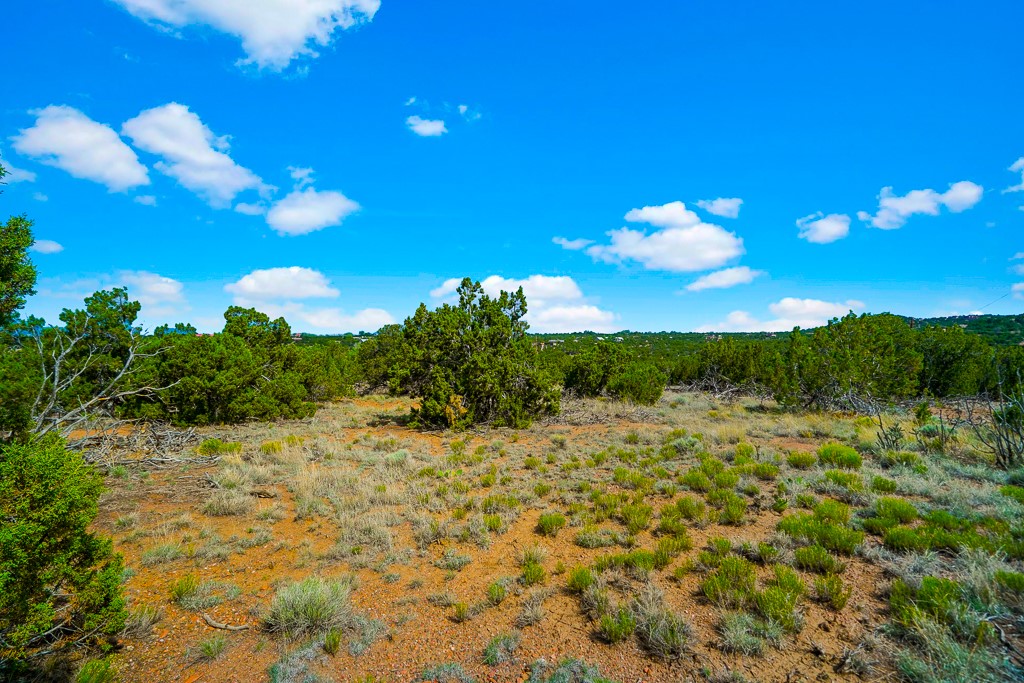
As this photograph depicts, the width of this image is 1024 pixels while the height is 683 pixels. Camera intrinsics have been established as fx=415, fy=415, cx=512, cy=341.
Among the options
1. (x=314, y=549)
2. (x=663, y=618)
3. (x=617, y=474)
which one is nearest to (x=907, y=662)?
(x=663, y=618)

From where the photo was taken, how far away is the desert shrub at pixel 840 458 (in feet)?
32.3

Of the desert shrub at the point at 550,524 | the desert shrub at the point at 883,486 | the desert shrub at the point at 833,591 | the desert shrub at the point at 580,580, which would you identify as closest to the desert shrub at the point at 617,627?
the desert shrub at the point at 580,580

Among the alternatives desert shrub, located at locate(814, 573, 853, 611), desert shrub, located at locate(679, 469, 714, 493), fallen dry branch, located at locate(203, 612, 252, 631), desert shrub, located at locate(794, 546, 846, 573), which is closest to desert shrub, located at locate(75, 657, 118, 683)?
fallen dry branch, located at locate(203, 612, 252, 631)

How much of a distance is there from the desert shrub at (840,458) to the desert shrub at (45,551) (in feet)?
43.7

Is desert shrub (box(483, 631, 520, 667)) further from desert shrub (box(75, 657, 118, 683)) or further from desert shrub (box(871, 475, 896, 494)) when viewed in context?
desert shrub (box(871, 475, 896, 494))

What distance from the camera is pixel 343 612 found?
17.3ft

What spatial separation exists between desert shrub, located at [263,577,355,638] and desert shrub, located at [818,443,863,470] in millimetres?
11072

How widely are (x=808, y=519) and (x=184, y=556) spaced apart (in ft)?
33.7

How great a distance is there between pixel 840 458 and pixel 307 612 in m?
11.7

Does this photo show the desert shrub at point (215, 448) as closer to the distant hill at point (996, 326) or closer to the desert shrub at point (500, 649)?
the desert shrub at point (500, 649)

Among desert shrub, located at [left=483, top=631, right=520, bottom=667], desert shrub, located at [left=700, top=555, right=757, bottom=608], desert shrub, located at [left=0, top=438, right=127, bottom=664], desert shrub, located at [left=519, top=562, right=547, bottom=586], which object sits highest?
desert shrub, located at [left=0, top=438, right=127, bottom=664]

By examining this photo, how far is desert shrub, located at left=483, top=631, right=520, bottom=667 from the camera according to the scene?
4.45 m

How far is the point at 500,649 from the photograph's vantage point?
15.1 ft

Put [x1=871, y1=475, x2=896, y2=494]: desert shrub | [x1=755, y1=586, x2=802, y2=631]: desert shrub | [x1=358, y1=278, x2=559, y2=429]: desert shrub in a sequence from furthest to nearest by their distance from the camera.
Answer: [x1=358, y1=278, x2=559, y2=429]: desert shrub < [x1=871, y1=475, x2=896, y2=494]: desert shrub < [x1=755, y1=586, x2=802, y2=631]: desert shrub
